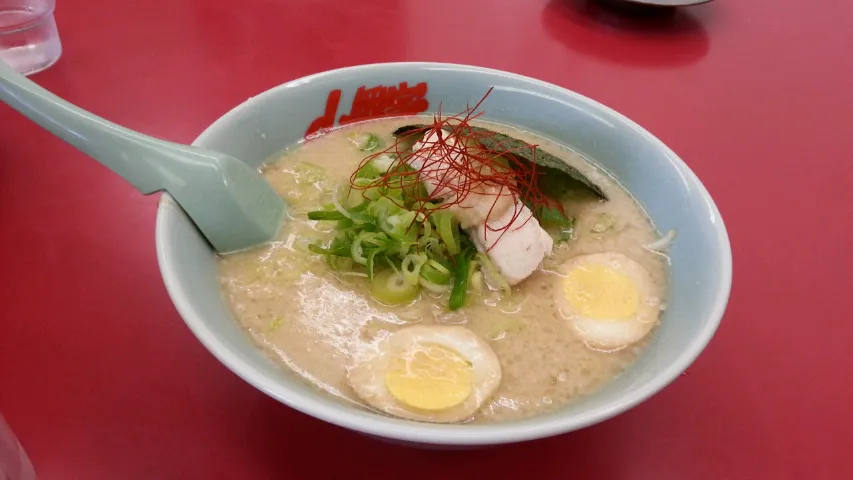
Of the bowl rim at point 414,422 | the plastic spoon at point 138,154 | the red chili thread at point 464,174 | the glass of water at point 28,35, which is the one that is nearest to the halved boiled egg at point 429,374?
the bowl rim at point 414,422

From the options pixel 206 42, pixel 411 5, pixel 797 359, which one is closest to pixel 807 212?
pixel 797 359

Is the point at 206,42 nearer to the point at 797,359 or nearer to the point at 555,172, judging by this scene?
the point at 555,172

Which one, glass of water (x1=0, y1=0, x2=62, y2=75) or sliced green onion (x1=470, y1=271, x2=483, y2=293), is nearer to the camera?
sliced green onion (x1=470, y1=271, x2=483, y2=293)

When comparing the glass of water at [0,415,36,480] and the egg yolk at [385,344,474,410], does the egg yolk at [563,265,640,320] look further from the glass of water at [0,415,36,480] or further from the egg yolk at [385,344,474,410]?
the glass of water at [0,415,36,480]

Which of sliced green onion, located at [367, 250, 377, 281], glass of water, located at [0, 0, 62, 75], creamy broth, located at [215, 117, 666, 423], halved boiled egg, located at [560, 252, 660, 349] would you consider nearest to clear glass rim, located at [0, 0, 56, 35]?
glass of water, located at [0, 0, 62, 75]

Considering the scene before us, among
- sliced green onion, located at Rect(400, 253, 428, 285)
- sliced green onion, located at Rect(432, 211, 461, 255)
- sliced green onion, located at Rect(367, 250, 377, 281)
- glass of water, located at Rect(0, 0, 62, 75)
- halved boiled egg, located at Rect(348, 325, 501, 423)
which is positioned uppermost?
sliced green onion, located at Rect(432, 211, 461, 255)

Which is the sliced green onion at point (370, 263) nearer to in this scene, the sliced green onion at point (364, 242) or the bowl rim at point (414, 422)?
the sliced green onion at point (364, 242)

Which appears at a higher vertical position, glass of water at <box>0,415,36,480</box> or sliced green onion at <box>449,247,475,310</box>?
sliced green onion at <box>449,247,475,310</box>
